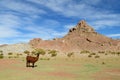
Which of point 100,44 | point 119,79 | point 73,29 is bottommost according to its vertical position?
point 119,79

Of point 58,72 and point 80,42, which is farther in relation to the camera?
point 80,42

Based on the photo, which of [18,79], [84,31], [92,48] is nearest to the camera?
[18,79]

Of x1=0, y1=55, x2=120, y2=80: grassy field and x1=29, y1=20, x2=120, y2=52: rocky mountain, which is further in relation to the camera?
x1=29, y1=20, x2=120, y2=52: rocky mountain

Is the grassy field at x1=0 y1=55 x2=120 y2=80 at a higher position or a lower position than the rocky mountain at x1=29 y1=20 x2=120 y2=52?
lower

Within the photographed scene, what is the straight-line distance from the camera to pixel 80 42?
11269 cm

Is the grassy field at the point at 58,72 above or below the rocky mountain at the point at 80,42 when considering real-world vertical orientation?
below

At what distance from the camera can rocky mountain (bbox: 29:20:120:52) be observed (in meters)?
110

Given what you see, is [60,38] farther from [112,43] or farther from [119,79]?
[119,79]

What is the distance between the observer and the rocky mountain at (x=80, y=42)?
110 metres

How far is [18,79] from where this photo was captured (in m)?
16.2

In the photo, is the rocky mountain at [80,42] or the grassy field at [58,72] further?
the rocky mountain at [80,42]

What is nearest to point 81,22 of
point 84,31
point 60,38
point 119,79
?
point 84,31

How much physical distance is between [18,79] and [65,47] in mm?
94607

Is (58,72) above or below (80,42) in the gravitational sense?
below
